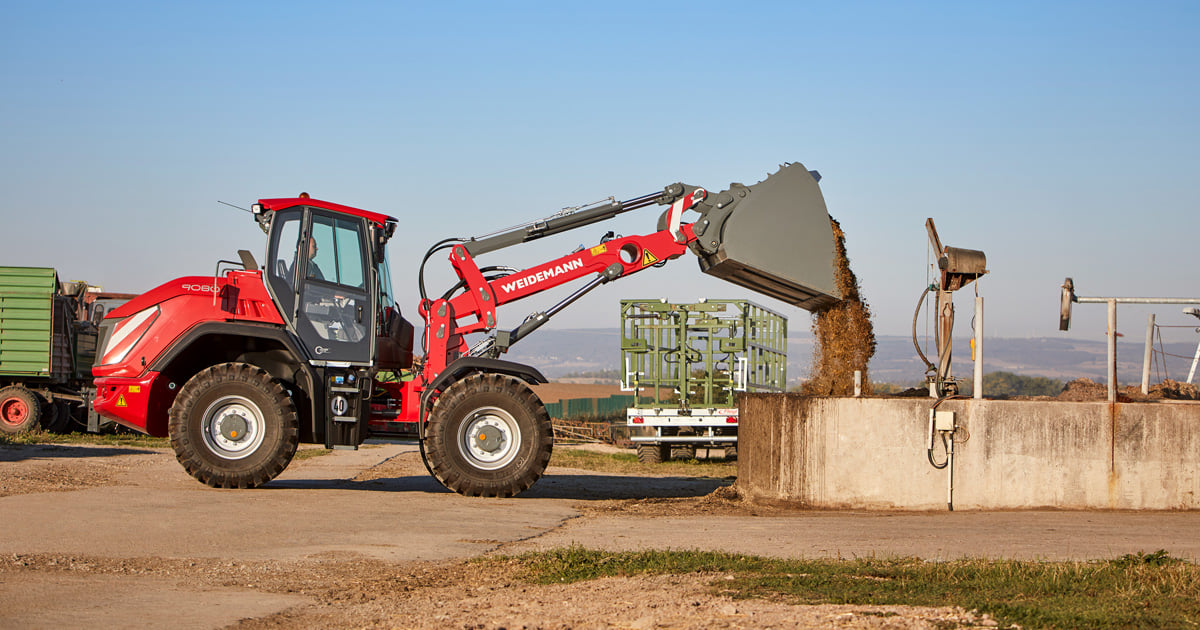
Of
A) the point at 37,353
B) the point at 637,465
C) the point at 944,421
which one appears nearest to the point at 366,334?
the point at 944,421

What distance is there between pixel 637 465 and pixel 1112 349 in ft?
34.1

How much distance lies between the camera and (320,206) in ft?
40.1

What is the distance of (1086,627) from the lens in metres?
5.30

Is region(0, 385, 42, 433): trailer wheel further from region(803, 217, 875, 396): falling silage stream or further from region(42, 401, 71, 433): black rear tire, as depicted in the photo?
region(803, 217, 875, 396): falling silage stream

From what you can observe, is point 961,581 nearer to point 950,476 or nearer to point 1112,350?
point 950,476

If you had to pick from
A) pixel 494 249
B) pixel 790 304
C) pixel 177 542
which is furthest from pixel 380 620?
pixel 790 304

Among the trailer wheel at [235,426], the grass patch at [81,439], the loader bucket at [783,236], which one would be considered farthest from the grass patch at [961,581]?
the grass patch at [81,439]

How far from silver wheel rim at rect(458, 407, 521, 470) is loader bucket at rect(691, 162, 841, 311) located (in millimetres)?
3210

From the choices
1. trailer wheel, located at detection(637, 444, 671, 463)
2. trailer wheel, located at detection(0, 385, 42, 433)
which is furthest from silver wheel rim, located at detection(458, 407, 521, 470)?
trailer wheel, located at detection(0, 385, 42, 433)

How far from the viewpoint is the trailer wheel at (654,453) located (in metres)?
20.2

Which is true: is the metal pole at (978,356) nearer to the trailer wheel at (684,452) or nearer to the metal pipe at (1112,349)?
the metal pipe at (1112,349)

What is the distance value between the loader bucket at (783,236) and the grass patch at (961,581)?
5.25 metres

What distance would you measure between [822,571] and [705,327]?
13.7 metres

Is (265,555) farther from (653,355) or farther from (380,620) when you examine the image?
(653,355)
